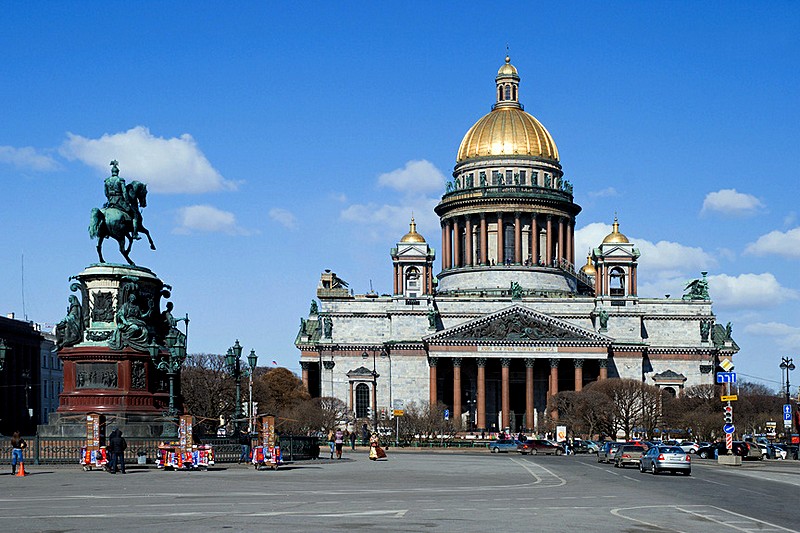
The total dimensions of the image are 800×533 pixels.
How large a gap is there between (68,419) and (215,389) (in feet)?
234

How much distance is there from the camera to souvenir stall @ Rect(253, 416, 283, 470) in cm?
5500

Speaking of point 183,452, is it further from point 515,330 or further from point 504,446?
point 515,330

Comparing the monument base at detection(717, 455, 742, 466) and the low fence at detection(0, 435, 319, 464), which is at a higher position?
the low fence at detection(0, 435, 319, 464)

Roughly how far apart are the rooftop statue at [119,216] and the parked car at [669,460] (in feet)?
77.7

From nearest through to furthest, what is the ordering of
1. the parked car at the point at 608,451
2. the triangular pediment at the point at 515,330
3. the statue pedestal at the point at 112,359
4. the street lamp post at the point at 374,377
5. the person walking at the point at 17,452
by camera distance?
the person walking at the point at 17,452 → the statue pedestal at the point at 112,359 → the parked car at the point at 608,451 → the street lamp post at the point at 374,377 → the triangular pediment at the point at 515,330

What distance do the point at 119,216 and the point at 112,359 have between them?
629 cm

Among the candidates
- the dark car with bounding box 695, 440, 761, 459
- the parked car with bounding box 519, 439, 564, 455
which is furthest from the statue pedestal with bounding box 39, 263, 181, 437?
the parked car with bounding box 519, 439, 564, 455

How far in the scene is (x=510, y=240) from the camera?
164m

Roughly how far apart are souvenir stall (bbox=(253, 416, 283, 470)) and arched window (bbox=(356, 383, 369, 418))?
9144 centimetres

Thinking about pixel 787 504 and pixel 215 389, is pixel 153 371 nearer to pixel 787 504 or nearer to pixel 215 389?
pixel 787 504

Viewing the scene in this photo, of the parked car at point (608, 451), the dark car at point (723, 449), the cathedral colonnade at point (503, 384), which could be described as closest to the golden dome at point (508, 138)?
the cathedral colonnade at point (503, 384)

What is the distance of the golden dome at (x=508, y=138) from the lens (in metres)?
164

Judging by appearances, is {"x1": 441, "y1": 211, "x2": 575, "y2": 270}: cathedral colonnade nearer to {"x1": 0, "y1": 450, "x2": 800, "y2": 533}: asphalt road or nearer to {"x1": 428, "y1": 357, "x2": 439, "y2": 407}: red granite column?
{"x1": 428, "y1": 357, "x2": 439, "y2": 407}: red granite column

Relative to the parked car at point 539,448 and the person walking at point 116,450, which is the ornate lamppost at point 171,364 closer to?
the person walking at point 116,450
